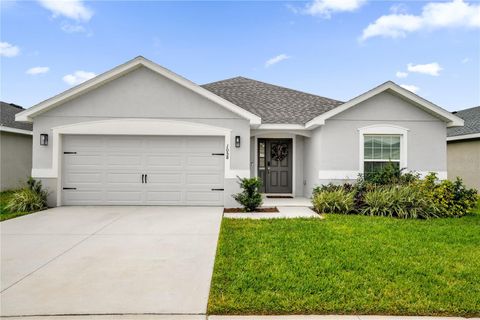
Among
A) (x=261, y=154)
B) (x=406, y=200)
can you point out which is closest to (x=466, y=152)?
(x=406, y=200)

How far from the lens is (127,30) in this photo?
14102 millimetres

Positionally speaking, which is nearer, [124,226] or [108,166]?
[124,226]

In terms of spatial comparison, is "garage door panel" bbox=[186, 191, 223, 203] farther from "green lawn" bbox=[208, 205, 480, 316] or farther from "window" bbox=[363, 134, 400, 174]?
"window" bbox=[363, 134, 400, 174]

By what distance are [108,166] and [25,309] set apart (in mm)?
7441

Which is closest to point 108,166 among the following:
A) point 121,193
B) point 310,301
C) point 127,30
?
point 121,193

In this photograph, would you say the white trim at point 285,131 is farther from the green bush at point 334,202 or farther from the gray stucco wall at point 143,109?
the green bush at point 334,202

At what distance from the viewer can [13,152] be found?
14.7 meters

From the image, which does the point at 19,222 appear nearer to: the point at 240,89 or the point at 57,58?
the point at 57,58

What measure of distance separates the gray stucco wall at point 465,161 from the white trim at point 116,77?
12.0 m

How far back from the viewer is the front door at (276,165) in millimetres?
13289

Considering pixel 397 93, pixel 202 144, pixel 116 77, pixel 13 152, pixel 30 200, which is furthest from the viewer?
pixel 13 152

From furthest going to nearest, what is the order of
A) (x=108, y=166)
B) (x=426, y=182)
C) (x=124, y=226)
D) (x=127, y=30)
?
1. (x=127, y=30)
2. (x=108, y=166)
3. (x=426, y=182)
4. (x=124, y=226)

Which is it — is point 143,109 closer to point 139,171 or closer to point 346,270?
point 139,171

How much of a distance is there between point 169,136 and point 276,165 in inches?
203
